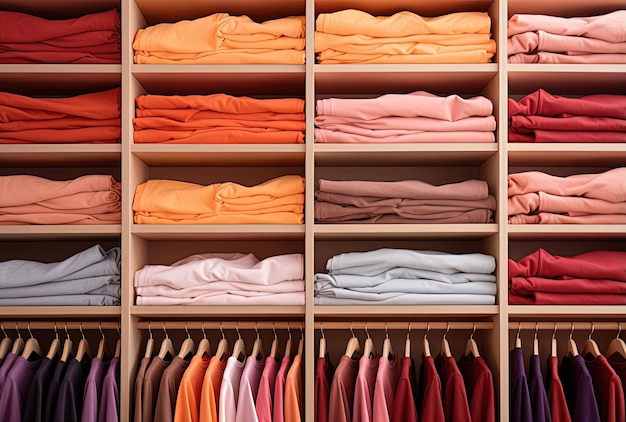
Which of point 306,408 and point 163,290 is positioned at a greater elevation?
point 163,290

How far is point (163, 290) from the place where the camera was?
2.79 metres

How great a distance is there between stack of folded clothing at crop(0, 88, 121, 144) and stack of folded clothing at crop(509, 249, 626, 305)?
158 centimetres

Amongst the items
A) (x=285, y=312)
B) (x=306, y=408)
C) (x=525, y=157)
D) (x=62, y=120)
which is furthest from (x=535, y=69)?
(x=62, y=120)

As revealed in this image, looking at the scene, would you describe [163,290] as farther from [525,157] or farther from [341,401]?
[525,157]

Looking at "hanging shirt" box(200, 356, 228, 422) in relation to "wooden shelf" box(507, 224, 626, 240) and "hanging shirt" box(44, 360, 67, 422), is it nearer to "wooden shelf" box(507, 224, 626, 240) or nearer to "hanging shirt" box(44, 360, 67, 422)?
"hanging shirt" box(44, 360, 67, 422)

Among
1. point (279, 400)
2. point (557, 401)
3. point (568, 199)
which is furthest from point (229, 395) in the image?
point (568, 199)

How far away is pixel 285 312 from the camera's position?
108 inches

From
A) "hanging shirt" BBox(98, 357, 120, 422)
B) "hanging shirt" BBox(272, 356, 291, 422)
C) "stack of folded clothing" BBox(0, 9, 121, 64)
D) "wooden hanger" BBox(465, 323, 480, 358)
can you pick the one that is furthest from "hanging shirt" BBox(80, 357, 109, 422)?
"wooden hanger" BBox(465, 323, 480, 358)

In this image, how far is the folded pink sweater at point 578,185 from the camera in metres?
2.74

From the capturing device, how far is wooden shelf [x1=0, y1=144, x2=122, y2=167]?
9.10 ft

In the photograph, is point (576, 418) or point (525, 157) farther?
point (525, 157)

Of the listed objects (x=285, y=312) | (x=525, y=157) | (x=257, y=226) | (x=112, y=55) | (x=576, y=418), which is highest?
(x=112, y=55)

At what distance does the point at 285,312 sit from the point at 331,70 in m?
0.90

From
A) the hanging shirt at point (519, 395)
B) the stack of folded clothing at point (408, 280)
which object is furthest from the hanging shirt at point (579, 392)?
the stack of folded clothing at point (408, 280)
